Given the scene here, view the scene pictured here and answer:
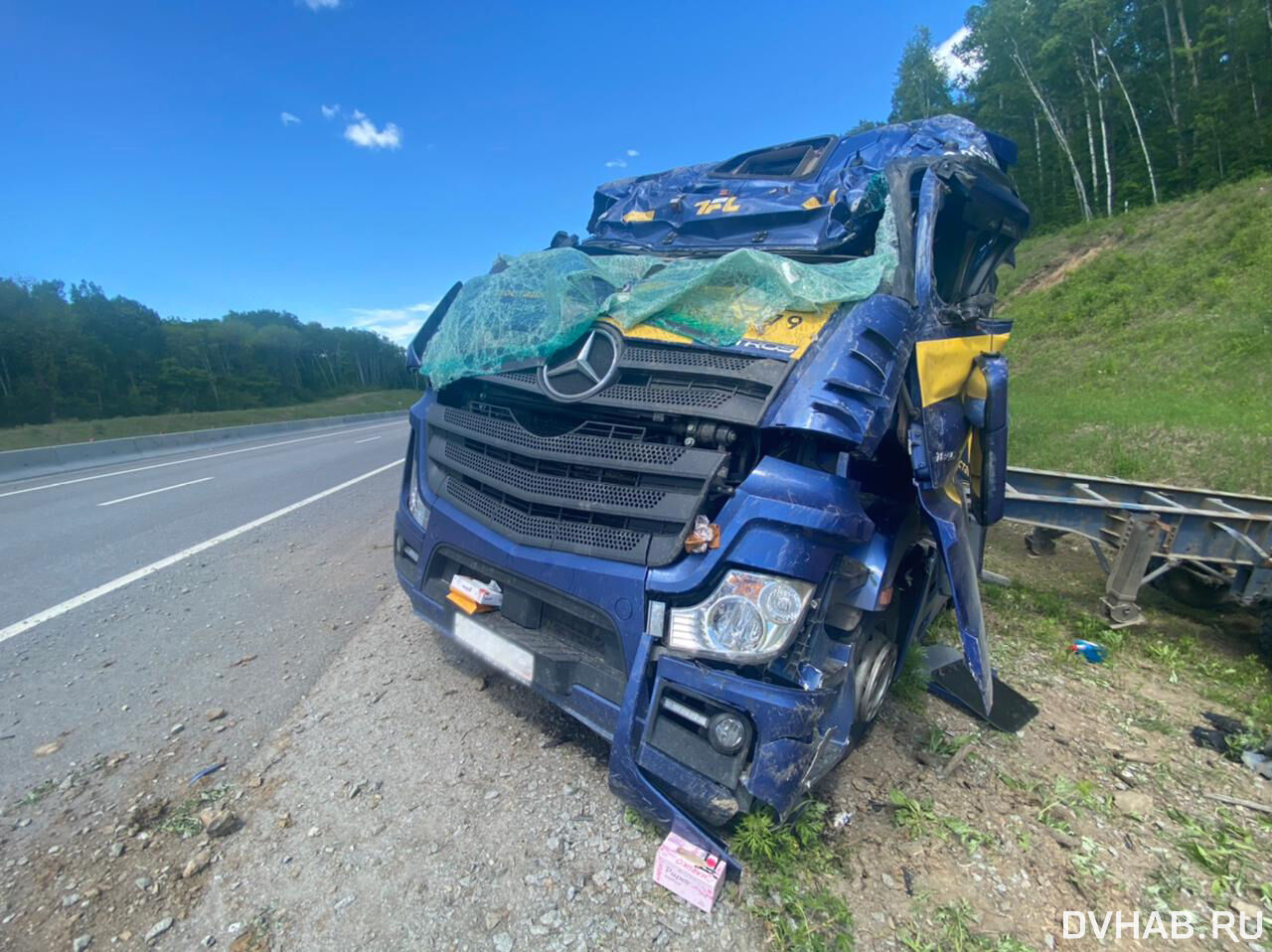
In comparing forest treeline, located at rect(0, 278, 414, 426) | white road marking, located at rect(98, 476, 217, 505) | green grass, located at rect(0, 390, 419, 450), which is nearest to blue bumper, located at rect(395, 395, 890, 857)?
white road marking, located at rect(98, 476, 217, 505)

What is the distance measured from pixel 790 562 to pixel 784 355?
0.74 meters

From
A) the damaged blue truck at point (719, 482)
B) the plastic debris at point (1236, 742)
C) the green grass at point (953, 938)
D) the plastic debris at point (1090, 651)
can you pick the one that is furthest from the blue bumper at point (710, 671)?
the plastic debris at point (1090, 651)

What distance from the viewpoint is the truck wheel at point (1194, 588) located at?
14.5 feet

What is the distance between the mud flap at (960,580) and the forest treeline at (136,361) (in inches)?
1260

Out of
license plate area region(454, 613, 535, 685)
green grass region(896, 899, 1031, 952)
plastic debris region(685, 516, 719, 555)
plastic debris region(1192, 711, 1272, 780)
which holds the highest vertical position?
plastic debris region(685, 516, 719, 555)

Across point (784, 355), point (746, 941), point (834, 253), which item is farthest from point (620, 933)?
point (834, 253)

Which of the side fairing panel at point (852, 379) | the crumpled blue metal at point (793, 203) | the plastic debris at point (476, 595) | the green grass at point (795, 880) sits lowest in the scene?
the green grass at point (795, 880)

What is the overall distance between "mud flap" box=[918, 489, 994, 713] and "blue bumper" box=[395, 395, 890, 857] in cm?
24

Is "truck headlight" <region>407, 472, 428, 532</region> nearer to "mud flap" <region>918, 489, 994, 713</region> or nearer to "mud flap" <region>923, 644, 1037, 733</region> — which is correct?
"mud flap" <region>918, 489, 994, 713</region>

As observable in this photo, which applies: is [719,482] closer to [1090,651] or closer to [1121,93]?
[1090,651]

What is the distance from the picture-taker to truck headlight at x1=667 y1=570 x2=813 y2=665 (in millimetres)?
1795

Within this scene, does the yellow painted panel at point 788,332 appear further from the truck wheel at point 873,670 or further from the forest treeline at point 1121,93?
the forest treeline at point 1121,93

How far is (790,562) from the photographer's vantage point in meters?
1.82

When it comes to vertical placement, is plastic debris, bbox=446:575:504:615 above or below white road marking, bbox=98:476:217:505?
above
